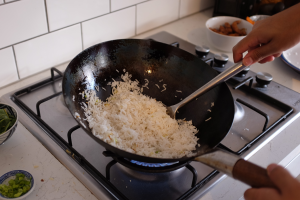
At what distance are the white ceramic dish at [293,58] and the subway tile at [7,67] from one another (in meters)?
1.14

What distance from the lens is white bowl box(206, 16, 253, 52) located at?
1281 mm

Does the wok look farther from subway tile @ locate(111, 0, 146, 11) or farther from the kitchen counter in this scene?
subway tile @ locate(111, 0, 146, 11)

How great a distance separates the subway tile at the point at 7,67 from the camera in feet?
3.23

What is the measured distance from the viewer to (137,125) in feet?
2.89

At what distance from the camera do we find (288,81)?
120 centimetres

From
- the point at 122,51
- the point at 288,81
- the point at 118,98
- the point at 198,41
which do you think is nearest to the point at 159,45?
the point at 122,51

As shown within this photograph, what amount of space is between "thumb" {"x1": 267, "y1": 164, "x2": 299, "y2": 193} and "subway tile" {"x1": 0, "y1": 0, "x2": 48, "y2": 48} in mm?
925

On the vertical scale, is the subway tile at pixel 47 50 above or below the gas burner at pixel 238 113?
above

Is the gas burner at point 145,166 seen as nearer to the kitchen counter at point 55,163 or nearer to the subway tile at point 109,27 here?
the kitchen counter at point 55,163

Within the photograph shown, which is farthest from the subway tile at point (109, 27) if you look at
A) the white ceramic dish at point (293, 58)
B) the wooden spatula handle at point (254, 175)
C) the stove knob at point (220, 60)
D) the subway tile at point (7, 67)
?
the wooden spatula handle at point (254, 175)

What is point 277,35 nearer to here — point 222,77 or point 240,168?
point 222,77

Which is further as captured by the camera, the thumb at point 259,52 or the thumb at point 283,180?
the thumb at point 259,52

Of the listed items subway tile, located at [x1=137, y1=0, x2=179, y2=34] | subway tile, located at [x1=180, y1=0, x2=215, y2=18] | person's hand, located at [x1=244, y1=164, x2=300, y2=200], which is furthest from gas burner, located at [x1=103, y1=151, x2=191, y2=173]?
subway tile, located at [x1=180, y1=0, x2=215, y2=18]

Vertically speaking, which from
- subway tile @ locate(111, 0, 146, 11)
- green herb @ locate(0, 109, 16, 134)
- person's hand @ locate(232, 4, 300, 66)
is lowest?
green herb @ locate(0, 109, 16, 134)
